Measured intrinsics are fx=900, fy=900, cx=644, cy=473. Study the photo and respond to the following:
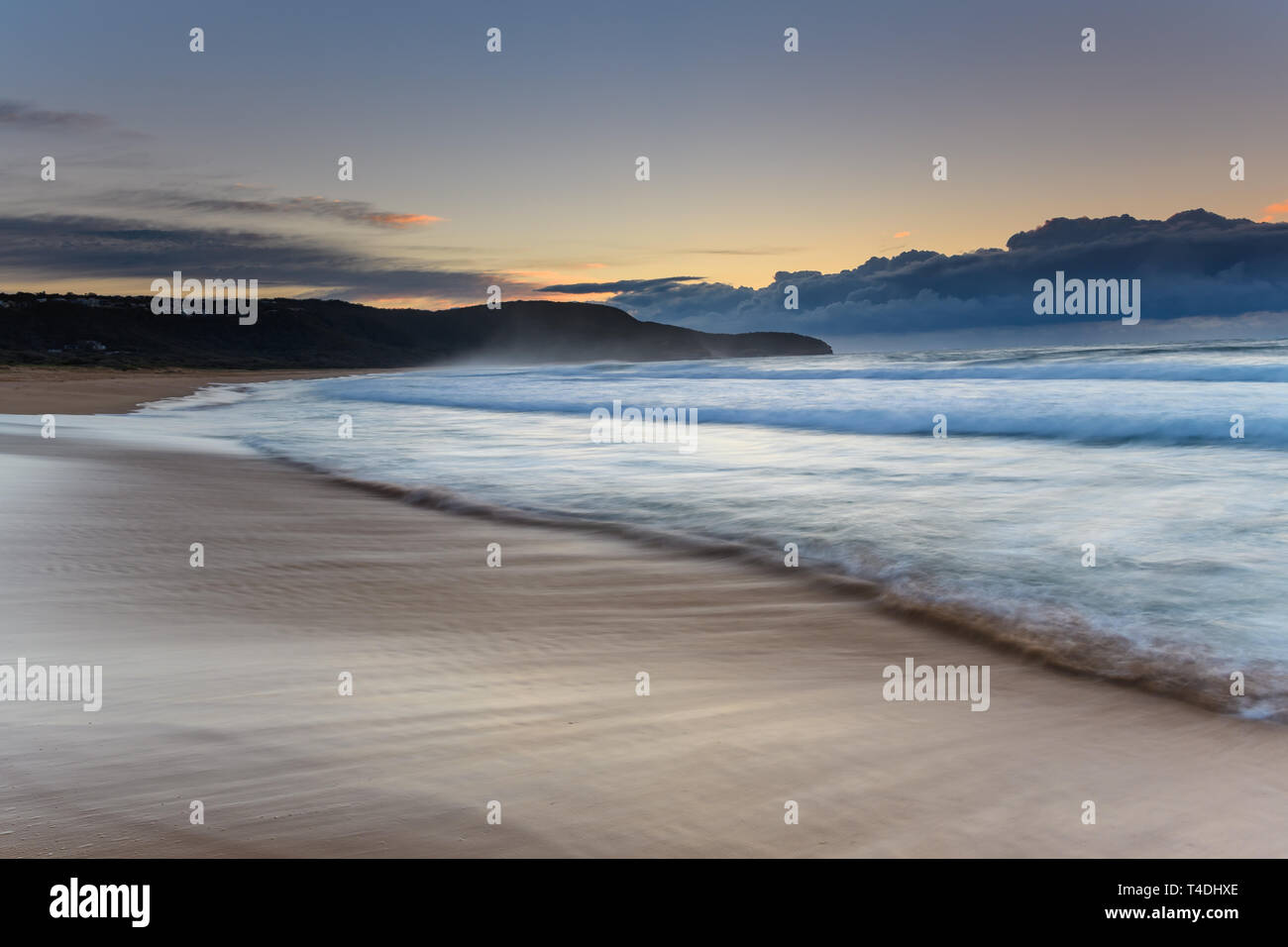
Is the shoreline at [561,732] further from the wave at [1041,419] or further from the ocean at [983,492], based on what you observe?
the wave at [1041,419]

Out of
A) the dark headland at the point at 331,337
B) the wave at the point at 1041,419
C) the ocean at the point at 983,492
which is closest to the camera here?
the ocean at the point at 983,492

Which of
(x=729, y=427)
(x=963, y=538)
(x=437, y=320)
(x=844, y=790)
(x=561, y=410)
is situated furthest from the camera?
(x=437, y=320)

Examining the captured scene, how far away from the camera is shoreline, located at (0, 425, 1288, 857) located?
230 cm

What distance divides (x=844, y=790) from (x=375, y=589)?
3.17m

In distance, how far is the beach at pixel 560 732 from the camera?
2303mm

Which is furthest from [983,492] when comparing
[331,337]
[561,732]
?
[331,337]

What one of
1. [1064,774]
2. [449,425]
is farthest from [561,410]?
[1064,774]

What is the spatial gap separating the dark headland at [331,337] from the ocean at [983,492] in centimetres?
6119

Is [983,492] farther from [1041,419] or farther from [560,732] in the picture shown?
[1041,419]

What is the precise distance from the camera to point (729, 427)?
57.0 ft

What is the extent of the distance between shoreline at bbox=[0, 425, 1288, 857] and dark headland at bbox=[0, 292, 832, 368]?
228 feet

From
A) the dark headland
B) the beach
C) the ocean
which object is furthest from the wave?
the dark headland

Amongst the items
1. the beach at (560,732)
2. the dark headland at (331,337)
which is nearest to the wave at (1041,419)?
the beach at (560,732)
